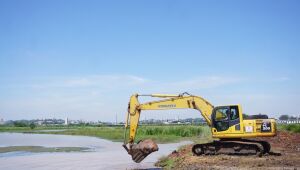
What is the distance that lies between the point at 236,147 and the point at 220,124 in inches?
55.4

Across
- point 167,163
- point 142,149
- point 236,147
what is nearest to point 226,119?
point 236,147

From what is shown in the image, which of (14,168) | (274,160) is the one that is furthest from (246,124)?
(14,168)

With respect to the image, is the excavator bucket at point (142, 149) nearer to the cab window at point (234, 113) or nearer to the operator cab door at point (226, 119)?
the operator cab door at point (226, 119)

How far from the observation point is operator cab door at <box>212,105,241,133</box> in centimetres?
2003

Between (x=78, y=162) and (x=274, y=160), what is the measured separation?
40.2 ft

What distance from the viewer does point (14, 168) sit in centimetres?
2248

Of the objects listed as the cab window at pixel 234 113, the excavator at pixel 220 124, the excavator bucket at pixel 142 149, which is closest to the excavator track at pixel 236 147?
the excavator at pixel 220 124

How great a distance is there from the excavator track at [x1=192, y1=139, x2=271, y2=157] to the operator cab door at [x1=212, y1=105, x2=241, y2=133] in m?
0.81

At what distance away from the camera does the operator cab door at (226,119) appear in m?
20.0

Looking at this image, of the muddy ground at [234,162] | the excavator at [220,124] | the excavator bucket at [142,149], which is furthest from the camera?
the excavator at [220,124]

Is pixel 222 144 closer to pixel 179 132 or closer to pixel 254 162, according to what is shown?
pixel 254 162

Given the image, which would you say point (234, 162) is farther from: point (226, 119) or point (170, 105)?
point (170, 105)

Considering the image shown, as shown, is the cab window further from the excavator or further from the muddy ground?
the muddy ground

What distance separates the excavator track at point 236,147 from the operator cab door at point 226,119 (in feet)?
2.65
